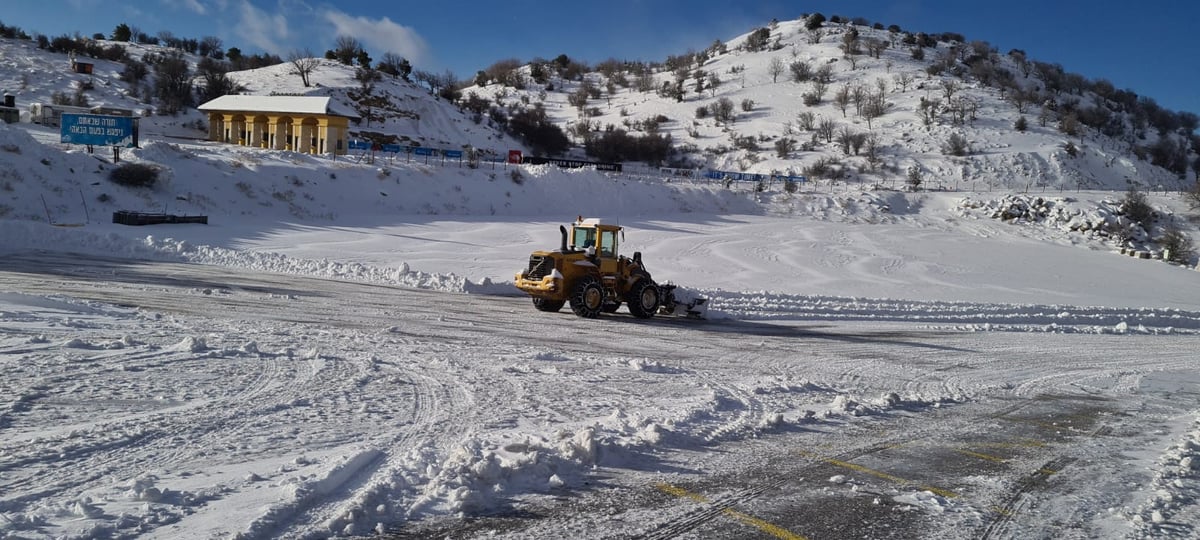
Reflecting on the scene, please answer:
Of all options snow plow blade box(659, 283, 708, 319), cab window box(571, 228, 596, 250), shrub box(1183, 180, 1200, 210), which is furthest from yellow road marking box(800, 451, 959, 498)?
shrub box(1183, 180, 1200, 210)

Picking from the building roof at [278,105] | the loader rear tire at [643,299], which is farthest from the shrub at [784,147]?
the loader rear tire at [643,299]

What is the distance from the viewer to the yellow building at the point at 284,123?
49844 mm

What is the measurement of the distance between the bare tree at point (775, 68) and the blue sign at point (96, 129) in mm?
89317

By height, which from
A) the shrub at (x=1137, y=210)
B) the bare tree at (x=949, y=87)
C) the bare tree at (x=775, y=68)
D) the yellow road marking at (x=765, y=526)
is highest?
the bare tree at (x=775, y=68)

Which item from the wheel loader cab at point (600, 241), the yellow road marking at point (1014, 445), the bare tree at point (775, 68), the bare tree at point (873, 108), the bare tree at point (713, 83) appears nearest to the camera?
the yellow road marking at point (1014, 445)

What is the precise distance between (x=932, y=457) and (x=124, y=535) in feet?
22.2

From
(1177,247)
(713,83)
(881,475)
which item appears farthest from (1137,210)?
(713,83)

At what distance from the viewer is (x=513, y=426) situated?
7.81 meters

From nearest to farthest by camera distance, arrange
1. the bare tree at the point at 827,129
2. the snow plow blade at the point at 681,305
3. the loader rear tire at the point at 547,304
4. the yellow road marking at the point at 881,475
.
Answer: the yellow road marking at the point at 881,475 → the loader rear tire at the point at 547,304 → the snow plow blade at the point at 681,305 → the bare tree at the point at 827,129

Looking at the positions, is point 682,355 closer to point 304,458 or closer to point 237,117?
point 304,458

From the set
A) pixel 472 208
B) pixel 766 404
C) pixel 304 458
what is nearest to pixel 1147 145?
pixel 472 208

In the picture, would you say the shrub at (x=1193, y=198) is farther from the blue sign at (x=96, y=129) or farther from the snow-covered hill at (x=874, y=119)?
the blue sign at (x=96, y=129)

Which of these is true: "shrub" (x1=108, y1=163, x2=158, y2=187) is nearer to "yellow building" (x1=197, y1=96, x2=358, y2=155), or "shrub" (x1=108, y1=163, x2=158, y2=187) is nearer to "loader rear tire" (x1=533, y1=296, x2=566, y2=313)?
"yellow building" (x1=197, y1=96, x2=358, y2=155)

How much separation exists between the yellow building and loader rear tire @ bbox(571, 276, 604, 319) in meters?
35.7
